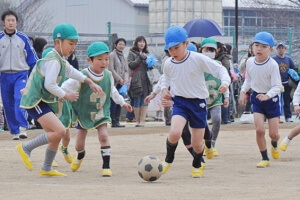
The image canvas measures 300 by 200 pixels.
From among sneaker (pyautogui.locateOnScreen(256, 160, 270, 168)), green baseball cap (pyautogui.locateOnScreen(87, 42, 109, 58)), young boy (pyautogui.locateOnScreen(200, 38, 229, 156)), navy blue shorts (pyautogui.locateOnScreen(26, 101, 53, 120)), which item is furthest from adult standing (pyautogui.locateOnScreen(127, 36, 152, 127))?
navy blue shorts (pyautogui.locateOnScreen(26, 101, 53, 120))

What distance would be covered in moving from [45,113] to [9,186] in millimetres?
1227

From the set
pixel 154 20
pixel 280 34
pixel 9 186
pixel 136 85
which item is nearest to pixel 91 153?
pixel 9 186

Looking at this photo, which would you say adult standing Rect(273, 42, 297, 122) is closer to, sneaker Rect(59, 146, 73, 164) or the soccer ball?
sneaker Rect(59, 146, 73, 164)

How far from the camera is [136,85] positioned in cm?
2077

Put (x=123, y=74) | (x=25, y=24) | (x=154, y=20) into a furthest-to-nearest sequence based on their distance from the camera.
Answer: (x=154, y=20) → (x=25, y=24) → (x=123, y=74)

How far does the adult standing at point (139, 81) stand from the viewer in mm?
20516

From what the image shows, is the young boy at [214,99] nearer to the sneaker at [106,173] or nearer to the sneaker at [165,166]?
the sneaker at [165,166]

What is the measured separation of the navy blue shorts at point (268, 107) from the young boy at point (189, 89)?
1.73 metres

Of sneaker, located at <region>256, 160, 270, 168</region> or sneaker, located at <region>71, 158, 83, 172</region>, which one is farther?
sneaker, located at <region>256, 160, 270, 168</region>

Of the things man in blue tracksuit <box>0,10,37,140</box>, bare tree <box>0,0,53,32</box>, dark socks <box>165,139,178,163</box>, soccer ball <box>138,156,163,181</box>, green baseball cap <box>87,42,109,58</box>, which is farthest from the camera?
bare tree <box>0,0,53,32</box>

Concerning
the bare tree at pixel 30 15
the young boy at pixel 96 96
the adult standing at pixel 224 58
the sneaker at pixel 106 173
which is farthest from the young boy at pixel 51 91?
the bare tree at pixel 30 15

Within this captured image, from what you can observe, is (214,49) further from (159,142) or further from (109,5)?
(109,5)

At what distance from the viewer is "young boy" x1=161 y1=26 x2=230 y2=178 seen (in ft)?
37.5

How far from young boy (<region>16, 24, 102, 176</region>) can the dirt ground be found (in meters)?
0.43
